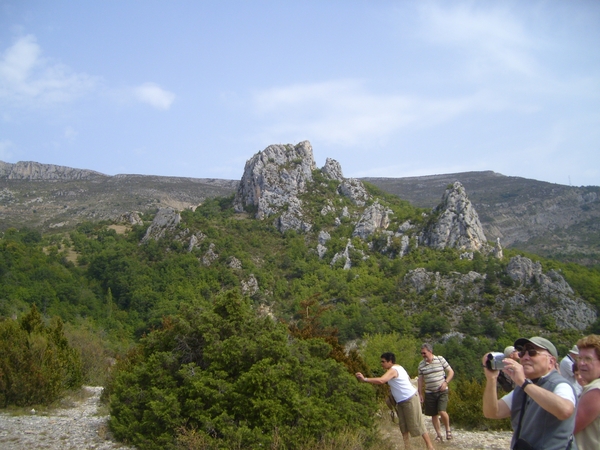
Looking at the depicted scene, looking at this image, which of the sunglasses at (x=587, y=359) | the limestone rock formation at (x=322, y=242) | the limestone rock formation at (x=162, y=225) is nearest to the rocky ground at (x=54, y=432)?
the sunglasses at (x=587, y=359)

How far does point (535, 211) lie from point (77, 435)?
10636cm

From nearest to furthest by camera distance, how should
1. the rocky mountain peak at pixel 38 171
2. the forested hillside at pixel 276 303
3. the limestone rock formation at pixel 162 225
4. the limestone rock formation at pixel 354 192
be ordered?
1. the forested hillside at pixel 276 303
2. the limestone rock formation at pixel 162 225
3. the limestone rock formation at pixel 354 192
4. the rocky mountain peak at pixel 38 171

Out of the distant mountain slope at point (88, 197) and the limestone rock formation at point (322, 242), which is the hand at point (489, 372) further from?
the distant mountain slope at point (88, 197)

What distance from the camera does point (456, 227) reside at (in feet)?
197

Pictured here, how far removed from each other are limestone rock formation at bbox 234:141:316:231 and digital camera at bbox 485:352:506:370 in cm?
6304

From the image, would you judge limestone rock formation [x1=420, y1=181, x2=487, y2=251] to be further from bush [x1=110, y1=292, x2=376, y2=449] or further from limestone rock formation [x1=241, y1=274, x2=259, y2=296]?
bush [x1=110, y1=292, x2=376, y2=449]

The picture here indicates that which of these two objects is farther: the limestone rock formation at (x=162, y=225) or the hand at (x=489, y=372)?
the limestone rock formation at (x=162, y=225)

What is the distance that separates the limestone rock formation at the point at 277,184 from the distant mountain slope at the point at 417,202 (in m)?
25.5

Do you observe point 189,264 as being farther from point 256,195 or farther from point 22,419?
point 22,419

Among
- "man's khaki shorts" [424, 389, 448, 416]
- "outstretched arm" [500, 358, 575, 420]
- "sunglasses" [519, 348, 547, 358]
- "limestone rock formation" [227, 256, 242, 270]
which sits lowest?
"limestone rock formation" [227, 256, 242, 270]

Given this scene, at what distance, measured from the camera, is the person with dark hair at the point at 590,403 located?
3.16 metres

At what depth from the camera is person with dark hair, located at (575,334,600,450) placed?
3.16m

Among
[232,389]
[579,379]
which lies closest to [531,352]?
[579,379]

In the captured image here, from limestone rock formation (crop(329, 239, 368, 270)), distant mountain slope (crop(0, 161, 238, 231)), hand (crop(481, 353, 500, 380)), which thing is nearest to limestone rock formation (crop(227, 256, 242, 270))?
limestone rock formation (crop(329, 239, 368, 270))
